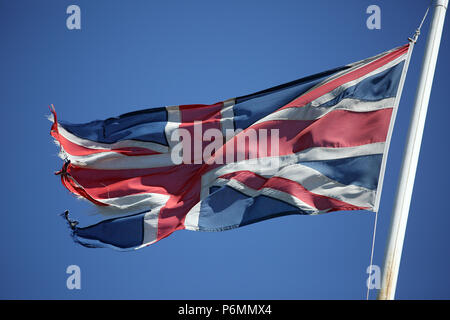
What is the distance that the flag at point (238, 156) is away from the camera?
10844mm

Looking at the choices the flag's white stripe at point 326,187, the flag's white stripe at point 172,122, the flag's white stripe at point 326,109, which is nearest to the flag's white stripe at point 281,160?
the flag's white stripe at point 326,187

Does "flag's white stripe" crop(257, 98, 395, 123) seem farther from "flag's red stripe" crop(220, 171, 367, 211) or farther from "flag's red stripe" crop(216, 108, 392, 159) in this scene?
"flag's red stripe" crop(220, 171, 367, 211)

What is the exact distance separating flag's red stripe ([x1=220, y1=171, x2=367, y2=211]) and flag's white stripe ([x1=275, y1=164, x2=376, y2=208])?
0.22 ft

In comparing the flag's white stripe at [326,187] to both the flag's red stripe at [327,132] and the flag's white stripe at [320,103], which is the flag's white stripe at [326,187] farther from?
the flag's white stripe at [320,103]

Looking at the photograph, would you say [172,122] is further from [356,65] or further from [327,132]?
[356,65]

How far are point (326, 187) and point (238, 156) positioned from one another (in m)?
1.94

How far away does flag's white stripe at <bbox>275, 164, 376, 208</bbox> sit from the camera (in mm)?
10398

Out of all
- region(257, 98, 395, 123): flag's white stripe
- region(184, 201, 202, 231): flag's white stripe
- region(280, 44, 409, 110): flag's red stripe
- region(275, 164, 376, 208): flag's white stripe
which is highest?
region(280, 44, 409, 110): flag's red stripe

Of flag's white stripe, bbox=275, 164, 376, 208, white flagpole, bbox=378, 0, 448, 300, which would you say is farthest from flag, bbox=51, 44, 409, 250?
white flagpole, bbox=378, 0, 448, 300

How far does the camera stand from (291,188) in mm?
11039

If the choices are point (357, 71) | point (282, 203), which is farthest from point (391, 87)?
point (282, 203)

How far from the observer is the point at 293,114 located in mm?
11758

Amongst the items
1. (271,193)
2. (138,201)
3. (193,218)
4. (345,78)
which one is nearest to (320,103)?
(345,78)

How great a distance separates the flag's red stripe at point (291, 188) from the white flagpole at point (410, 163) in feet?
4.55
